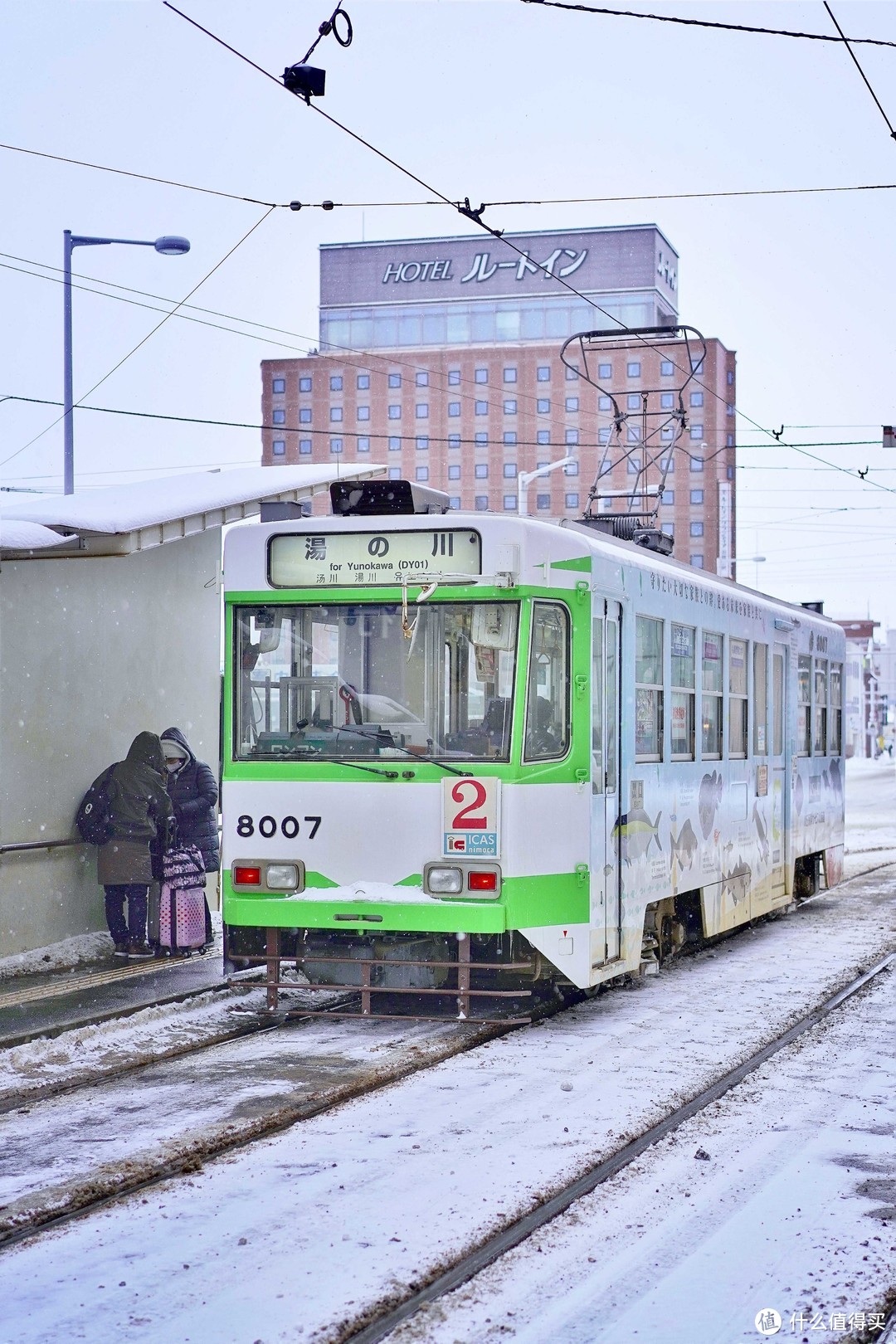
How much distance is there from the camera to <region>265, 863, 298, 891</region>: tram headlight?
31.0ft

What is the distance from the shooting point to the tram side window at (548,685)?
363 inches

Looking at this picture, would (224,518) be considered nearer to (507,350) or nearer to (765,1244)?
(765,1244)

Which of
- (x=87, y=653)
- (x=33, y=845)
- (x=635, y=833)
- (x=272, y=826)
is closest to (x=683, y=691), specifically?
(x=635, y=833)

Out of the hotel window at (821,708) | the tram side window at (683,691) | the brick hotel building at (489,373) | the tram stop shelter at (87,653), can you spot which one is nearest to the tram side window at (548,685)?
the tram side window at (683,691)

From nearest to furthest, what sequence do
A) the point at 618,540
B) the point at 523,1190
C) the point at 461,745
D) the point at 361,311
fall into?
the point at 523,1190 < the point at 461,745 < the point at 618,540 < the point at 361,311

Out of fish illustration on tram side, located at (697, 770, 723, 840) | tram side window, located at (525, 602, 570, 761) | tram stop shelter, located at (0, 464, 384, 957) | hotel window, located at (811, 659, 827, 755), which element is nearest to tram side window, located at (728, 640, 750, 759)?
fish illustration on tram side, located at (697, 770, 723, 840)

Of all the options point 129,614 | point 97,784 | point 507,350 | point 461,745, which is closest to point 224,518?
point 129,614

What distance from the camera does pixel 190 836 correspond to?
12.8 metres

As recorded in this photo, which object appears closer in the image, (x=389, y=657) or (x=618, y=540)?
(x=389, y=657)

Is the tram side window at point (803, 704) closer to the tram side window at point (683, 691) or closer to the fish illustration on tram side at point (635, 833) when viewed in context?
the tram side window at point (683, 691)

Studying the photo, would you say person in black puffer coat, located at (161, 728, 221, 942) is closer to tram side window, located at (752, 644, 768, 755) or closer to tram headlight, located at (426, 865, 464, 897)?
tram headlight, located at (426, 865, 464, 897)

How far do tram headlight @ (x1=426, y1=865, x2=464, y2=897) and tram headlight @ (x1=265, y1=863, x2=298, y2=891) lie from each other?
0.80 metres

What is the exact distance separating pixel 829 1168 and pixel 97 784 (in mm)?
7344

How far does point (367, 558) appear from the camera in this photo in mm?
9406
